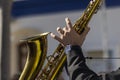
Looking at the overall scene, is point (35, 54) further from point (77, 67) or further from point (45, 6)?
point (45, 6)

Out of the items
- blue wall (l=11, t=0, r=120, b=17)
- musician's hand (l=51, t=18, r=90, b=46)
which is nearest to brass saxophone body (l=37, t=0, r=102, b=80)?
musician's hand (l=51, t=18, r=90, b=46)

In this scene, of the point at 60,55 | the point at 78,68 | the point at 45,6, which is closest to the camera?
the point at 78,68

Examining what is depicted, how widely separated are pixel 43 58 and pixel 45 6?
449 cm

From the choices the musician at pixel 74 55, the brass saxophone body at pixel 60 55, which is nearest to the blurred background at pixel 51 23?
the brass saxophone body at pixel 60 55

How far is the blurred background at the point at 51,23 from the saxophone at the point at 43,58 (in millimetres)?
137

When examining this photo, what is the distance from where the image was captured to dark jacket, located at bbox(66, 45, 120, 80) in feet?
7.32

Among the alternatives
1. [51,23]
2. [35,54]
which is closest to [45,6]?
[51,23]

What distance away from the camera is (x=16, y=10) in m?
7.08

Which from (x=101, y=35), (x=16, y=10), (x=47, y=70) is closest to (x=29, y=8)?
(x=16, y=10)

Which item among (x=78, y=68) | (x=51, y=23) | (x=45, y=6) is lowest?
(x=51, y=23)

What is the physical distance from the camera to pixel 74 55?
7.52 ft

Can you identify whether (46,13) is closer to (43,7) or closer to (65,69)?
(43,7)

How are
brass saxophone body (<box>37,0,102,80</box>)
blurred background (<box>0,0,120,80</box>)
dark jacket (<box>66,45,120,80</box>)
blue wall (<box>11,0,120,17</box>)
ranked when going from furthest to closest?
blue wall (<box>11,0,120,17</box>) → blurred background (<box>0,0,120,80</box>) → brass saxophone body (<box>37,0,102,80</box>) → dark jacket (<box>66,45,120,80</box>)

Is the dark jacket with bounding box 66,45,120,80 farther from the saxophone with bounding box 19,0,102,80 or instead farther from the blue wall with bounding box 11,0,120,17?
the blue wall with bounding box 11,0,120,17
